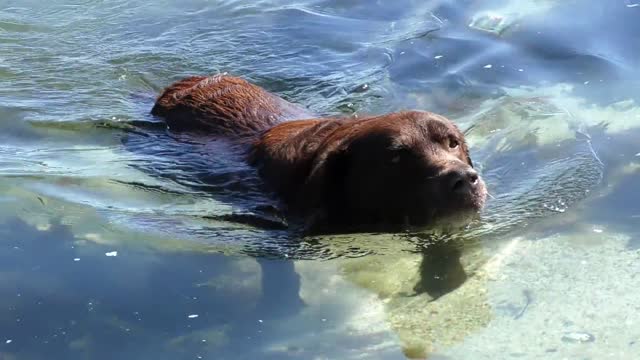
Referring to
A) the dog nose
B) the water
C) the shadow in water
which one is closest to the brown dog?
the dog nose

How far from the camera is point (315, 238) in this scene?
17.9 feet

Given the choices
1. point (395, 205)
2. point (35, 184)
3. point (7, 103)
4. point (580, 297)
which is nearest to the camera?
point (580, 297)

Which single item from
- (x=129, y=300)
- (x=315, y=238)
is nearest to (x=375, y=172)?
(x=315, y=238)

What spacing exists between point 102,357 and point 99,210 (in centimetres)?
190

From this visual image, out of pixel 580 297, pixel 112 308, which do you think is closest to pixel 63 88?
pixel 112 308

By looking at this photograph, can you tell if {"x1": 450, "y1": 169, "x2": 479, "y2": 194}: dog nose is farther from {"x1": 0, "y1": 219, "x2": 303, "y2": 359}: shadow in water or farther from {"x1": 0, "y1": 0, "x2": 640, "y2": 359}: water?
{"x1": 0, "y1": 219, "x2": 303, "y2": 359}: shadow in water

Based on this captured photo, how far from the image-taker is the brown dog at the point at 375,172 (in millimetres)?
5258

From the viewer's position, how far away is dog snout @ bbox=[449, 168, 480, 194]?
5.14 metres

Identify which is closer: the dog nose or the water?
the water

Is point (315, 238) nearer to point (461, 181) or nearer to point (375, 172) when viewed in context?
point (375, 172)

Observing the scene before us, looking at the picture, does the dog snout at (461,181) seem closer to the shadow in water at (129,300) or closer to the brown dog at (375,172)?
the brown dog at (375,172)

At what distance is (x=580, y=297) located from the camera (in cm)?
454

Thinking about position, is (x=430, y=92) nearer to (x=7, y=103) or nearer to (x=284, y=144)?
(x=284, y=144)

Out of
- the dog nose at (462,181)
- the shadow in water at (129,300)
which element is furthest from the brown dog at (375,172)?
the shadow in water at (129,300)
